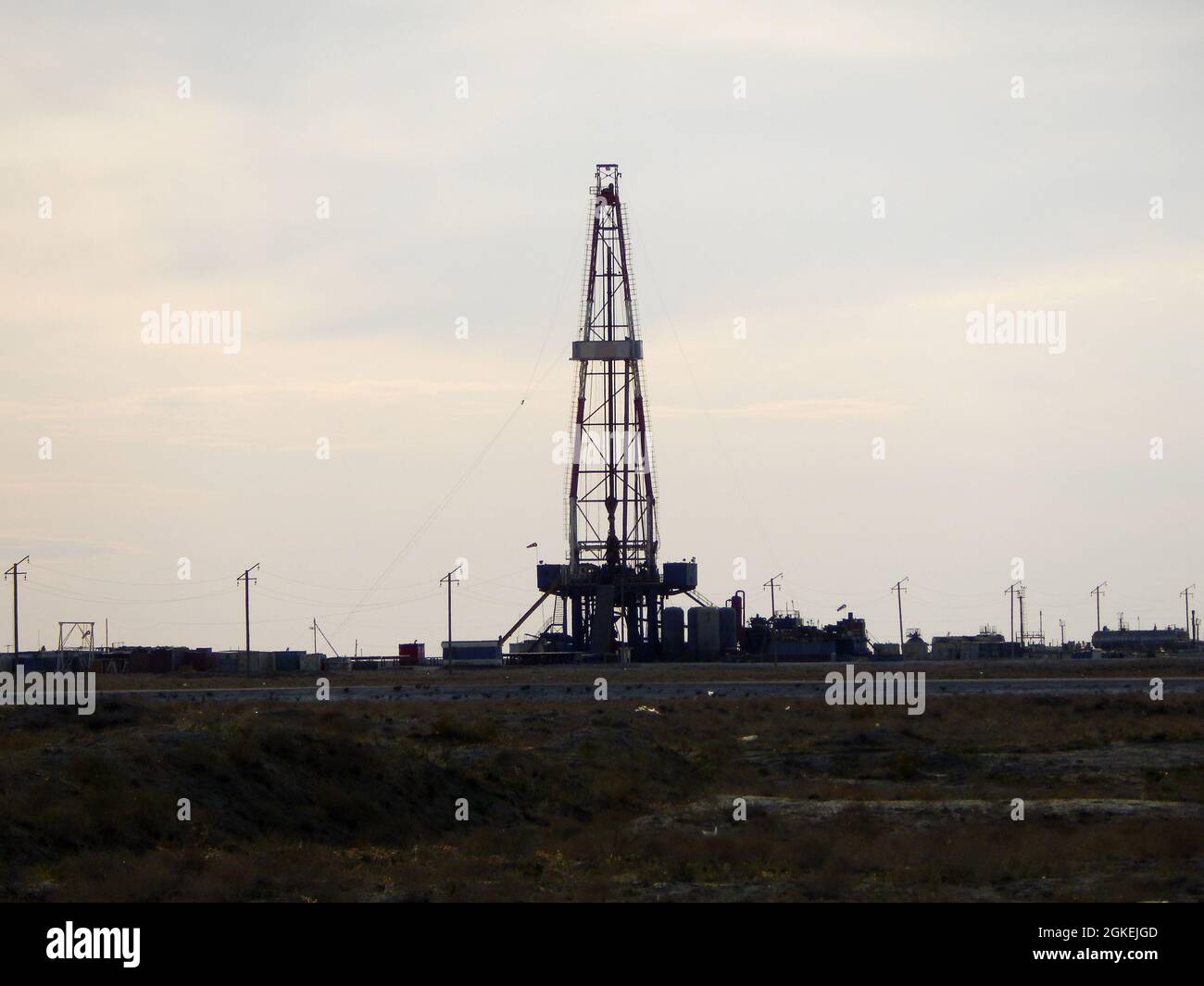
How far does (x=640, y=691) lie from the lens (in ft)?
214

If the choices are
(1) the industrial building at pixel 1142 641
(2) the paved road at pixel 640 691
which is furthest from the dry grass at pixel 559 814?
(1) the industrial building at pixel 1142 641

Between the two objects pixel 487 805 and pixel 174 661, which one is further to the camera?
pixel 174 661

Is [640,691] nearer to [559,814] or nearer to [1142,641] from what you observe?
[559,814]

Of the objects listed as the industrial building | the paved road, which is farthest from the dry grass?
the industrial building

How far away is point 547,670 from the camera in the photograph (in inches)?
3730

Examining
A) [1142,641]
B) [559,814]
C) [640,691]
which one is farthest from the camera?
[1142,641]

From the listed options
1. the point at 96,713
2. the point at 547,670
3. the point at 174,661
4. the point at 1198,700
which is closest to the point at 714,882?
the point at 96,713

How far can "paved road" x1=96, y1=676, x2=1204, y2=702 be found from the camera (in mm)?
60562

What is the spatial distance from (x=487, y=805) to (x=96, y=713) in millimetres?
11845

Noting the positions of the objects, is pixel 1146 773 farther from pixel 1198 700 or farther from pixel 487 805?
pixel 1198 700

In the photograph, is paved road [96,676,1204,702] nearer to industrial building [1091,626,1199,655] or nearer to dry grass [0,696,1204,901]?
dry grass [0,696,1204,901]

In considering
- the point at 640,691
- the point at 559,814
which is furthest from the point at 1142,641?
the point at 559,814

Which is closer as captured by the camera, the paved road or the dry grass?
the dry grass
